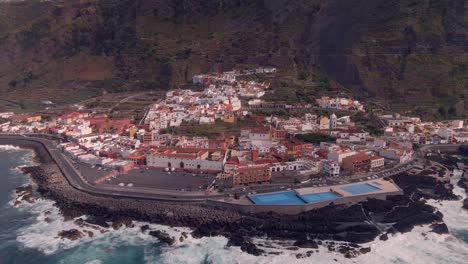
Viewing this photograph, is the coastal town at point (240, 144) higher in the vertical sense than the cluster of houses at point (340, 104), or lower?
lower

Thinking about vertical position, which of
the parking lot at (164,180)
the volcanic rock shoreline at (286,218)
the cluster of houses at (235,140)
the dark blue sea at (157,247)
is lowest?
the dark blue sea at (157,247)

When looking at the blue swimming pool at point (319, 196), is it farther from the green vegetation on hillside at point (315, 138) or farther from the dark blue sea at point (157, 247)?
the green vegetation on hillside at point (315, 138)

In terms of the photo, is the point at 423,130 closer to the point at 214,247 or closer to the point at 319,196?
the point at 319,196

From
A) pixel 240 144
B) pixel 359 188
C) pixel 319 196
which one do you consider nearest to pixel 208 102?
pixel 240 144

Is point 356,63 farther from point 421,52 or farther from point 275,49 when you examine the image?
point 275,49

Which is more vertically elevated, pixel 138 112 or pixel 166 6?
pixel 166 6

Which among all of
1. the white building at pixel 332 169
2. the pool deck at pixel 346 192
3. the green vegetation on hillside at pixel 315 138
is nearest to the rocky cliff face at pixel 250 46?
the green vegetation on hillside at pixel 315 138

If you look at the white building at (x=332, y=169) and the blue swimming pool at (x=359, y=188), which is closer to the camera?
the blue swimming pool at (x=359, y=188)

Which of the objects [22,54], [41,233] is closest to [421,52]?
[41,233]
